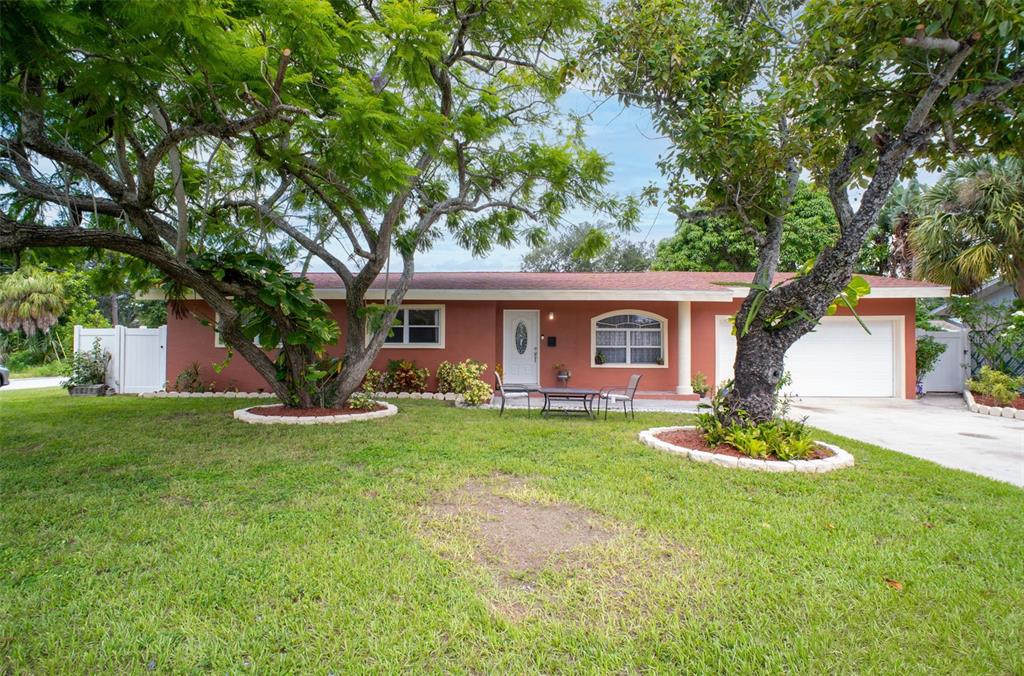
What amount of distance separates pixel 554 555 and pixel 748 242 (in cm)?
2127

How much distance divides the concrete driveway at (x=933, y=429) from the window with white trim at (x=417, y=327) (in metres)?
8.82

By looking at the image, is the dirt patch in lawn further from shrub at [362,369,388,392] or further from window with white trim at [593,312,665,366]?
window with white trim at [593,312,665,366]

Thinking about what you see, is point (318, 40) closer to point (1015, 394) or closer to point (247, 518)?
point (247, 518)

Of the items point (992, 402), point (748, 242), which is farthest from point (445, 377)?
point (748, 242)

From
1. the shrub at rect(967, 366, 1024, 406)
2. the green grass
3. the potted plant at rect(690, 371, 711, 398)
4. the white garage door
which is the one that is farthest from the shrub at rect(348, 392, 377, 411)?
the shrub at rect(967, 366, 1024, 406)

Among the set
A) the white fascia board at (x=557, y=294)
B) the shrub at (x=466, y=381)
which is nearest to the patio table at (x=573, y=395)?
the shrub at (x=466, y=381)

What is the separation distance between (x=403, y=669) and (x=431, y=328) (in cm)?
1106

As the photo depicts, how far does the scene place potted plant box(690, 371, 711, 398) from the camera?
1211 centimetres

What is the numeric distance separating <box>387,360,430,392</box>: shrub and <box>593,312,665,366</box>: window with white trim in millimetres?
4699

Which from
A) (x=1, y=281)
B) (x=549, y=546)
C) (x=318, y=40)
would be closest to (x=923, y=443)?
(x=549, y=546)

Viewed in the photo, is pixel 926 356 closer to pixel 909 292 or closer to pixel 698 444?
pixel 909 292

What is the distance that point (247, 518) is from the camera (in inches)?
154

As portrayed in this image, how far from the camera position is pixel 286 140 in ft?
23.8

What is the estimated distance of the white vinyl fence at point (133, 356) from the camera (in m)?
13.0
